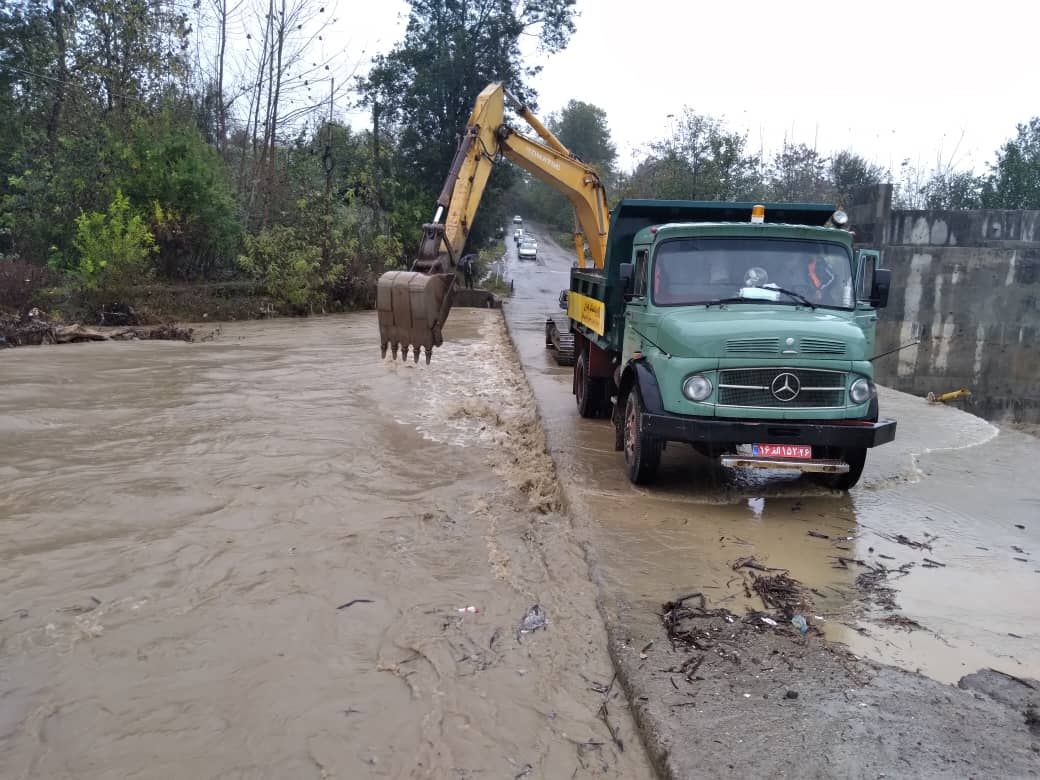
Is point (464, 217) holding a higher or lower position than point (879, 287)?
higher

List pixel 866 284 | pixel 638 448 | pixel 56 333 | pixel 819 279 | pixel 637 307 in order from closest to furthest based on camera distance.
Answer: pixel 638 448 → pixel 819 279 → pixel 866 284 → pixel 637 307 → pixel 56 333

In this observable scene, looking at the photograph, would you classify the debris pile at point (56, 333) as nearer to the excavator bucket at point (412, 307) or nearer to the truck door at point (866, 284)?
the excavator bucket at point (412, 307)

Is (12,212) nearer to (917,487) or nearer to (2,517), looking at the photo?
(2,517)

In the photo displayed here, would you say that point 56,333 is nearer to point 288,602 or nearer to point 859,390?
point 288,602

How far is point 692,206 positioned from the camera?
859cm

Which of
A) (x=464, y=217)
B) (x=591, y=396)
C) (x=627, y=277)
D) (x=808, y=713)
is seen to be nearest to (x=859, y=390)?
(x=627, y=277)

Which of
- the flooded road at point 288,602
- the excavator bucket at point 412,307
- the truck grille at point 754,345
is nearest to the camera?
the flooded road at point 288,602

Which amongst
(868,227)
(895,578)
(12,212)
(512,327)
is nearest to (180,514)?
(895,578)

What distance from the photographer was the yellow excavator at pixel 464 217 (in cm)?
837

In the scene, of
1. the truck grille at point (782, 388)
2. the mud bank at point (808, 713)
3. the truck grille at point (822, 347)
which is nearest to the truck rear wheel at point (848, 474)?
the truck grille at point (782, 388)

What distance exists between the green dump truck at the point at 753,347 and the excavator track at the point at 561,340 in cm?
659

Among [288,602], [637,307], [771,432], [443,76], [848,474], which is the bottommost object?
[288,602]

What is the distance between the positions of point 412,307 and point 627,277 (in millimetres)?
2351

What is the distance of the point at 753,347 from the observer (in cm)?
614
